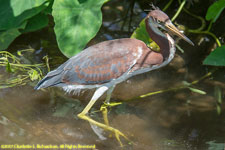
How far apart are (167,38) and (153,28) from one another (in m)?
0.22

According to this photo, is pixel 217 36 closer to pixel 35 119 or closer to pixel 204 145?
pixel 204 145

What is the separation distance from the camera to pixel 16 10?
433cm

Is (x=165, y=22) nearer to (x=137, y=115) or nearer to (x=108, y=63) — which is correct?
(x=108, y=63)

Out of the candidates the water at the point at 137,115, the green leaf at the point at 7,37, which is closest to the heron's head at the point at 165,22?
the water at the point at 137,115

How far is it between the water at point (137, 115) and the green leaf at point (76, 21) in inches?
30.5

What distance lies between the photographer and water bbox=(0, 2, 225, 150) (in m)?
3.58

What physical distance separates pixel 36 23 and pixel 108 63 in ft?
5.71

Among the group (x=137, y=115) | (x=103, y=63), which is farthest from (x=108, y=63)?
(x=137, y=115)

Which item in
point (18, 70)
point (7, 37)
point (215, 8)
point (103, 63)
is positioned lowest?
point (18, 70)

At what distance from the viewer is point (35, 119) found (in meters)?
3.88

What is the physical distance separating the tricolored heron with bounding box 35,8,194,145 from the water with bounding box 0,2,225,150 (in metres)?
0.28

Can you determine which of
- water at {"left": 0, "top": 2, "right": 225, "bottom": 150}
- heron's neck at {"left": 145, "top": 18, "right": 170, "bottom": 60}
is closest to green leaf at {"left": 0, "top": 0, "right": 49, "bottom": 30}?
water at {"left": 0, "top": 2, "right": 225, "bottom": 150}

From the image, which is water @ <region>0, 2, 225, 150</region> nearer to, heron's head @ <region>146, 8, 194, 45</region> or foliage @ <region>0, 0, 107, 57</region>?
foliage @ <region>0, 0, 107, 57</region>

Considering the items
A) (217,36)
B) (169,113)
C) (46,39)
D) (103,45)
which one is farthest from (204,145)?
(46,39)
